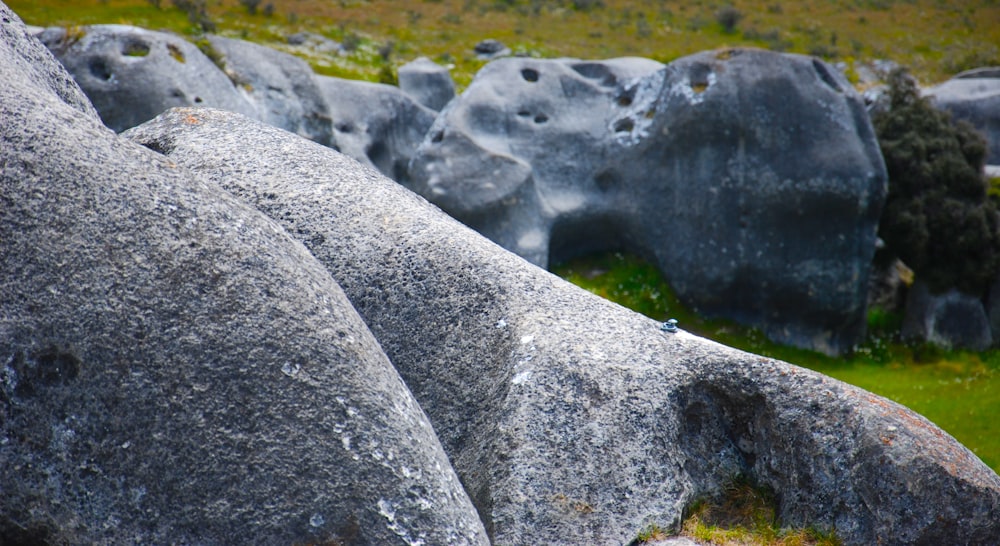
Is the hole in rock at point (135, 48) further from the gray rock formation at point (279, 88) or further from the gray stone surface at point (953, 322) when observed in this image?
the gray stone surface at point (953, 322)

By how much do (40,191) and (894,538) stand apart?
5703mm

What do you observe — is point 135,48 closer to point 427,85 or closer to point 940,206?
point 427,85

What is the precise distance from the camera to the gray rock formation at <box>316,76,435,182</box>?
22703 millimetres

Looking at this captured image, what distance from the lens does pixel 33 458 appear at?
16.0 feet

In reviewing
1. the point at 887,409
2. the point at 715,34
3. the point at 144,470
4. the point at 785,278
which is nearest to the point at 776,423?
the point at 887,409

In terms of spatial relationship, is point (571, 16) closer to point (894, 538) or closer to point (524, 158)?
point (524, 158)

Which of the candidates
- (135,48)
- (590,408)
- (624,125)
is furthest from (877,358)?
(135,48)

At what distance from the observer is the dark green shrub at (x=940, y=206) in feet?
65.5

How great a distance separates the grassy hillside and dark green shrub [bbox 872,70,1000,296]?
1951 cm

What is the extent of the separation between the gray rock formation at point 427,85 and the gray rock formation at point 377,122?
2974mm

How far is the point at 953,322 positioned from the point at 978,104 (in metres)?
9.22

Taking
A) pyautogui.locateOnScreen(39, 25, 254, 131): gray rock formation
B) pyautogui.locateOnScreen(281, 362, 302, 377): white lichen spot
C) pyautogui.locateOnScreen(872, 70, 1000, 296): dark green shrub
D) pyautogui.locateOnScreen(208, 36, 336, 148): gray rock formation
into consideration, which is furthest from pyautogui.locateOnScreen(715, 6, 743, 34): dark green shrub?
pyautogui.locateOnScreen(281, 362, 302, 377): white lichen spot

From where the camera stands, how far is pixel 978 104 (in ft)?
85.6

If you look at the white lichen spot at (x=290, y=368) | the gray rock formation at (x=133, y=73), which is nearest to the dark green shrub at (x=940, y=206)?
the gray rock formation at (x=133, y=73)
